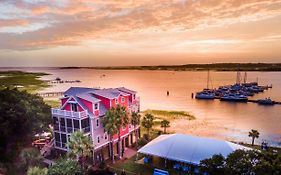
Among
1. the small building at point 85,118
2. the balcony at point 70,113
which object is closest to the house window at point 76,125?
the small building at point 85,118

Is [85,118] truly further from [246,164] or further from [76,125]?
[246,164]

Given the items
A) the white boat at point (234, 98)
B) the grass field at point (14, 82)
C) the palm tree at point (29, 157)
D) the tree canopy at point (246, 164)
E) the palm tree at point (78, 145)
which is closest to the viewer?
the tree canopy at point (246, 164)

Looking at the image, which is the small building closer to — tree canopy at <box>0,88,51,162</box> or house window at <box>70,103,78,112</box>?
house window at <box>70,103,78,112</box>

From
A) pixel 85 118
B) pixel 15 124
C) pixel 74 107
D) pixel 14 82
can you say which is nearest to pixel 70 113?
pixel 74 107

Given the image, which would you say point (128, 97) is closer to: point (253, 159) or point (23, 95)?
point (23, 95)

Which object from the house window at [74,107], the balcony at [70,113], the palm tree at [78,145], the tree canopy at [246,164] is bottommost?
the palm tree at [78,145]

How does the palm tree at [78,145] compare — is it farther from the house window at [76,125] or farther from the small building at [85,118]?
the house window at [76,125]

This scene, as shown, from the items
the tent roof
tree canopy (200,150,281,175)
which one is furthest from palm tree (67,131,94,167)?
tree canopy (200,150,281,175)
